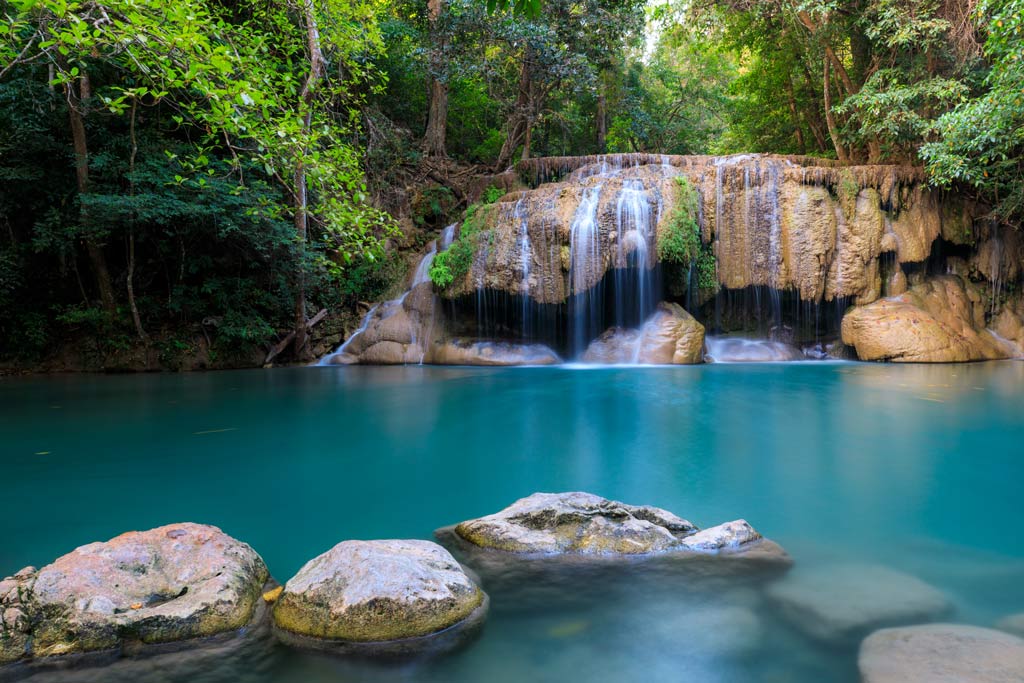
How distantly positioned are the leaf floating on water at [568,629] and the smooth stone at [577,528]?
62 centimetres

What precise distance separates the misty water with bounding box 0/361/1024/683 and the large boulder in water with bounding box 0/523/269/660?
0.14m

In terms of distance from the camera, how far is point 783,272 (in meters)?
13.2

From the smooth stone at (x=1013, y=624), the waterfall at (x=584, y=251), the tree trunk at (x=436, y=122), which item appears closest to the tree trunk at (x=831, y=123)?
the waterfall at (x=584, y=251)

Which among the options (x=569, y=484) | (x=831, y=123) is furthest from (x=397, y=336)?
(x=831, y=123)

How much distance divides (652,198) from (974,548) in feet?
36.1

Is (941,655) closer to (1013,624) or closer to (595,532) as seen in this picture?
(1013,624)

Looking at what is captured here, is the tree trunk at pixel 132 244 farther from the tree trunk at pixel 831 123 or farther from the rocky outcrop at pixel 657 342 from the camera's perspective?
the tree trunk at pixel 831 123

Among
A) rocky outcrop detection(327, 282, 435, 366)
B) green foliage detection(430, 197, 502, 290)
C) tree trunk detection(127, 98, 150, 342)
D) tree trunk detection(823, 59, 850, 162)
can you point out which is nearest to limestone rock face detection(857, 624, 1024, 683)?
green foliage detection(430, 197, 502, 290)

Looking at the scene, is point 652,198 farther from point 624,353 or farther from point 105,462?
point 105,462

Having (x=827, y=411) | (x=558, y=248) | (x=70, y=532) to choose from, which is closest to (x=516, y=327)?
(x=558, y=248)

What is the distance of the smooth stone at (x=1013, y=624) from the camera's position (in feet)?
6.99

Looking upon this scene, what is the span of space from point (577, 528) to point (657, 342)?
994 centimetres

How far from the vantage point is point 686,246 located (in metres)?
12.7

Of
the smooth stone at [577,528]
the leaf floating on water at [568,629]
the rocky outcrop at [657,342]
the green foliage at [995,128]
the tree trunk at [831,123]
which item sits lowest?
the leaf floating on water at [568,629]
